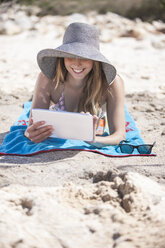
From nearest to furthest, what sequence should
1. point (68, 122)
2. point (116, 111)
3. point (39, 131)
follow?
1. point (68, 122)
2. point (39, 131)
3. point (116, 111)

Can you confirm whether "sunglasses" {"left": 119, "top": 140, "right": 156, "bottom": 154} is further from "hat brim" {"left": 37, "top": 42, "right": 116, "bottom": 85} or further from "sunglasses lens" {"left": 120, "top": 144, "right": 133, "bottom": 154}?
"hat brim" {"left": 37, "top": 42, "right": 116, "bottom": 85}

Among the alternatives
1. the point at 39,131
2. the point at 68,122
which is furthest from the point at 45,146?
the point at 68,122

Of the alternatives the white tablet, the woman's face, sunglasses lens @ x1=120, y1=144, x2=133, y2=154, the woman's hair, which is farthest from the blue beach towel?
the woman's face

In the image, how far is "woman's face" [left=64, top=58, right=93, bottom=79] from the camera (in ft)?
8.43

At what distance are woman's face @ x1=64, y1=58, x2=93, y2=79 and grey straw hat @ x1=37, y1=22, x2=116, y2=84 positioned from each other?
57 mm

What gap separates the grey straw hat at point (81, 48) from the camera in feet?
8.13

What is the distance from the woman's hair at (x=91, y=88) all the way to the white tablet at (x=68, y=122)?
0.44m

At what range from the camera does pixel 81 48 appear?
2.48 meters

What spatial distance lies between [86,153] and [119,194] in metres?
0.74

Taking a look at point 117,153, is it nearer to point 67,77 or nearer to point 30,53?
point 67,77

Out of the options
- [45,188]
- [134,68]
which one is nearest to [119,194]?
[45,188]

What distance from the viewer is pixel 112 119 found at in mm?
2797

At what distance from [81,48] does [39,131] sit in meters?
0.68

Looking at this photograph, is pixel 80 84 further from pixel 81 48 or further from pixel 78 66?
pixel 81 48
